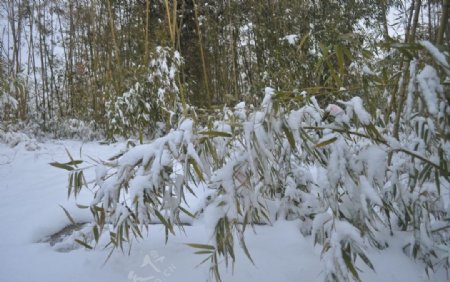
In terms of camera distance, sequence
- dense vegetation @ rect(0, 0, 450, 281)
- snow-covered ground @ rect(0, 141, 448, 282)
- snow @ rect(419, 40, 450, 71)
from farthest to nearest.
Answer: snow-covered ground @ rect(0, 141, 448, 282) → dense vegetation @ rect(0, 0, 450, 281) → snow @ rect(419, 40, 450, 71)

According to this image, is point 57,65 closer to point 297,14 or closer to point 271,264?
point 297,14

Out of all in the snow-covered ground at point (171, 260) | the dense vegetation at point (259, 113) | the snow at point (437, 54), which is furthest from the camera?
the snow-covered ground at point (171, 260)

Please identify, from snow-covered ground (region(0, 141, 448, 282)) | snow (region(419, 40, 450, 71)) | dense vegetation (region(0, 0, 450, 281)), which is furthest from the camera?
snow-covered ground (region(0, 141, 448, 282))

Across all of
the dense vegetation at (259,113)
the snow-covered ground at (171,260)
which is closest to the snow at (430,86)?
the dense vegetation at (259,113)

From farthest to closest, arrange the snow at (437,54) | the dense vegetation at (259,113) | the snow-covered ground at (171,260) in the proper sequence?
the snow-covered ground at (171,260) → the dense vegetation at (259,113) → the snow at (437,54)

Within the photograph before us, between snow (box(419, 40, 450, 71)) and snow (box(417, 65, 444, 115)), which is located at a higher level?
snow (box(419, 40, 450, 71))

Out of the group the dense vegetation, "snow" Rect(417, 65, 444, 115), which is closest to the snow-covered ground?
the dense vegetation

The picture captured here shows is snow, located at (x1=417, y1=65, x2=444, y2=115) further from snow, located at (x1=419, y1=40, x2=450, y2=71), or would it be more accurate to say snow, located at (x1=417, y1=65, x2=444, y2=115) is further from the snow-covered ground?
the snow-covered ground

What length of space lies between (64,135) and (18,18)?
2.28 meters

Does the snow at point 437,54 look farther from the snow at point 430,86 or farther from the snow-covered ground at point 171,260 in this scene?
the snow-covered ground at point 171,260

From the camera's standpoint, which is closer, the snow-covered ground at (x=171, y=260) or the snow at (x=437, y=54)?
the snow at (x=437, y=54)

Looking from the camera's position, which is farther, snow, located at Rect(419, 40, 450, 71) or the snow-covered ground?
the snow-covered ground

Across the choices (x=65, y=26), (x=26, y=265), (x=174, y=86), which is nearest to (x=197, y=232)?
(x=26, y=265)

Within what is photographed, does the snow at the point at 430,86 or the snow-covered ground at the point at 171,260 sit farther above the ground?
the snow at the point at 430,86
